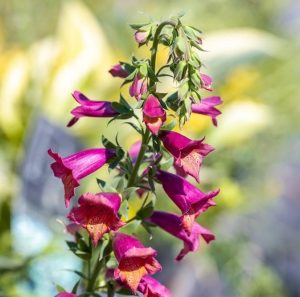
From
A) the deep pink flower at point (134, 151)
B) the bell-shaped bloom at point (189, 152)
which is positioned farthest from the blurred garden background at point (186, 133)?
the bell-shaped bloom at point (189, 152)

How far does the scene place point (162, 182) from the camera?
546 mm

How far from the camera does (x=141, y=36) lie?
0.50 meters

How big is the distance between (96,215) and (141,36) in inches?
5.4

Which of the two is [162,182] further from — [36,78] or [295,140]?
[295,140]

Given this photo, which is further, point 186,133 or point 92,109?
point 186,133

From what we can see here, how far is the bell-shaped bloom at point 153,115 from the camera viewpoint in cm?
48

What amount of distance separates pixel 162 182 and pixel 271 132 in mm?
1415

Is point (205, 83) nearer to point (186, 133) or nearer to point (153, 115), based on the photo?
point (153, 115)

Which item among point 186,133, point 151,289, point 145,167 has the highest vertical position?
point 186,133

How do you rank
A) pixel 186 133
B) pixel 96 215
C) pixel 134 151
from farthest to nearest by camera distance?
pixel 186 133, pixel 134 151, pixel 96 215

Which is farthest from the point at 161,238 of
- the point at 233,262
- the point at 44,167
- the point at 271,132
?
the point at 271,132

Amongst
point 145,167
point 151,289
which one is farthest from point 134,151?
point 151,289

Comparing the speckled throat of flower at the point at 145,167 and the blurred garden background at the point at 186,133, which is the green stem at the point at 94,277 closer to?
the speckled throat of flower at the point at 145,167

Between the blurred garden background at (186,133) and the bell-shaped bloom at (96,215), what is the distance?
0.56 meters
